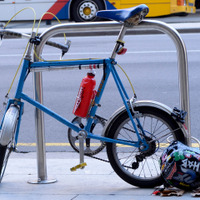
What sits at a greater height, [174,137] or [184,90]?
[184,90]

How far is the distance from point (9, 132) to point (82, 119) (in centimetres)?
69

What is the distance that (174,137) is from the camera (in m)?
3.91

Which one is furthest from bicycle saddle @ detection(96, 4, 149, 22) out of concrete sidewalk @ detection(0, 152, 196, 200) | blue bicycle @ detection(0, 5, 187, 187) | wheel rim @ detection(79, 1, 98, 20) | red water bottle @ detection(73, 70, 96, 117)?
wheel rim @ detection(79, 1, 98, 20)

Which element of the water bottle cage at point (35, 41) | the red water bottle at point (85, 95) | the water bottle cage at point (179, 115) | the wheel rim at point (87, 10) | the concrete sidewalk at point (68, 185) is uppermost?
the wheel rim at point (87, 10)

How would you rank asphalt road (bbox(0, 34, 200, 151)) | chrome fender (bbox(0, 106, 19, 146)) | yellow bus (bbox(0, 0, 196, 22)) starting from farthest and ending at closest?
yellow bus (bbox(0, 0, 196, 22)) < asphalt road (bbox(0, 34, 200, 151)) < chrome fender (bbox(0, 106, 19, 146))

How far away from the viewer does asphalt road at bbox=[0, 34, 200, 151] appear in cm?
677

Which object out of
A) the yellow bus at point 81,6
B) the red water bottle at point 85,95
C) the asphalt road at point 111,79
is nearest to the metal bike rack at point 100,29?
the red water bottle at point 85,95

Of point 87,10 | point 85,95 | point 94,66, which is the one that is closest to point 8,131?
point 85,95

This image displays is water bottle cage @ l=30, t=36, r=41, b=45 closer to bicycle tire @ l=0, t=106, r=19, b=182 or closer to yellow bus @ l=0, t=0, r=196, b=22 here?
bicycle tire @ l=0, t=106, r=19, b=182

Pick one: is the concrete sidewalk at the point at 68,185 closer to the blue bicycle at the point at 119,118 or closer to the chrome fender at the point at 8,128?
the blue bicycle at the point at 119,118

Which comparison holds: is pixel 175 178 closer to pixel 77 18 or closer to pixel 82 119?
pixel 82 119

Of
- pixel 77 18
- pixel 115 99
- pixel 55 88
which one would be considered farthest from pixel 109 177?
pixel 77 18

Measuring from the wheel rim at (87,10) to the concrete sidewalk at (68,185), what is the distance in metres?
12.6

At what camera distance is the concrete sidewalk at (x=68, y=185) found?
3725mm
